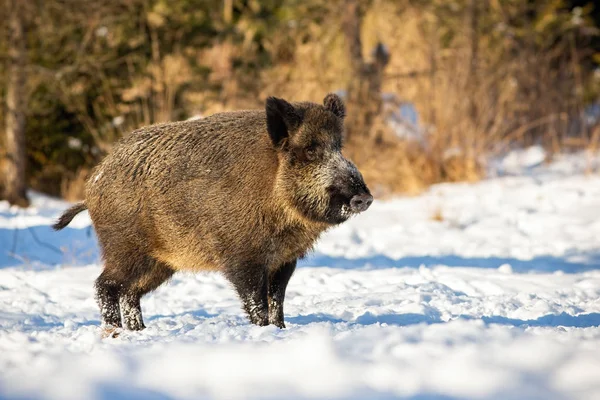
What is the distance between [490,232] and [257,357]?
7277 millimetres

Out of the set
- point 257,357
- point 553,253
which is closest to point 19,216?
point 553,253

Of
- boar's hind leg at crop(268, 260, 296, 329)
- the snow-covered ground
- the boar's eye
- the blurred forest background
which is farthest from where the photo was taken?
the blurred forest background

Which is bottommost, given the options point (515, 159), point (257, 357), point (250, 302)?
point (515, 159)

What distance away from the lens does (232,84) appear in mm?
14508

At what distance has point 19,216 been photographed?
9.39 meters

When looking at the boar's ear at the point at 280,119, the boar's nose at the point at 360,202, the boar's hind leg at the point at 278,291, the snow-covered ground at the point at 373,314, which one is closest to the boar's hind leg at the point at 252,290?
the snow-covered ground at the point at 373,314

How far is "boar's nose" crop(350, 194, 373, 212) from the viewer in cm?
451

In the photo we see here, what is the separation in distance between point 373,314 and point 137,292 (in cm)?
170

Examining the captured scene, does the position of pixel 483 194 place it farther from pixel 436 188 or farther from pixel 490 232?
pixel 490 232

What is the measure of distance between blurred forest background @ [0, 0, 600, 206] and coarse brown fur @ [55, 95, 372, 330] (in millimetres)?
6706

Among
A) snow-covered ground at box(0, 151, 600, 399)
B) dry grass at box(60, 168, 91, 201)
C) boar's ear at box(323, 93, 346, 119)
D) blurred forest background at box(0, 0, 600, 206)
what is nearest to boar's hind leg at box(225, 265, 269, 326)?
snow-covered ground at box(0, 151, 600, 399)

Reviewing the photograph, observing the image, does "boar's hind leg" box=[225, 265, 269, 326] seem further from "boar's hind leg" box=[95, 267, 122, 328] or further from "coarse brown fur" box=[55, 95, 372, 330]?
"boar's hind leg" box=[95, 267, 122, 328]

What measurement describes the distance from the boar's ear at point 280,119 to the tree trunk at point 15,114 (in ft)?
28.2

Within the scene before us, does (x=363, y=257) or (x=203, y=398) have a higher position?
(x=203, y=398)
